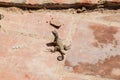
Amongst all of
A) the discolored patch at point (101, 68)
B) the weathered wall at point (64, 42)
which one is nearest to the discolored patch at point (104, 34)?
the weathered wall at point (64, 42)

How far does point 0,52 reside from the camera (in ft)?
7.15

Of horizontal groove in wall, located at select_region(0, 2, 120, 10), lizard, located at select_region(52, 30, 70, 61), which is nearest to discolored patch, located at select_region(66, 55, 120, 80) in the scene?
lizard, located at select_region(52, 30, 70, 61)

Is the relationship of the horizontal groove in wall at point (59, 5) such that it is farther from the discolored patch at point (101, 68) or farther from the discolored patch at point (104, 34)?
the discolored patch at point (101, 68)

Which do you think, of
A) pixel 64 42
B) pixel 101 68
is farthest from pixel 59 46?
pixel 101 68

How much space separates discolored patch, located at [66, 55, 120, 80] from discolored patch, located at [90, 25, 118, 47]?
0.15 m

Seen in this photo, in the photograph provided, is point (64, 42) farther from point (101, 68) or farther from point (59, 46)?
point (101, 68)

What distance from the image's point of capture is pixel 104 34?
7.68 ft

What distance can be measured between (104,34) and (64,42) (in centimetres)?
26

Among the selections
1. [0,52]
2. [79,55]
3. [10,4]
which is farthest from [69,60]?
[10,4]

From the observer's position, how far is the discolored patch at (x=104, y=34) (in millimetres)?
2300

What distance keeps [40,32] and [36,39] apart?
0.07 metres

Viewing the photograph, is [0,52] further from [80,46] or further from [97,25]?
[97,25]

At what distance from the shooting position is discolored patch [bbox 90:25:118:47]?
230cm

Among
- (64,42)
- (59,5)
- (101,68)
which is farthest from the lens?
(59,5)
